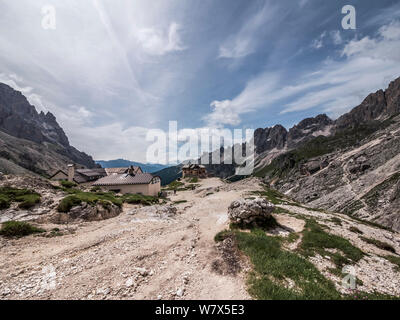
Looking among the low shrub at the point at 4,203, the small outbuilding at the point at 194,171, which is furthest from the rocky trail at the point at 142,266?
the small outbuilding at the point at 194,171

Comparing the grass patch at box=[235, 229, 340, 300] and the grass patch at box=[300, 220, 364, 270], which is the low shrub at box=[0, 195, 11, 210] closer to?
the grass patch at box=[235, 229, 340, 300]

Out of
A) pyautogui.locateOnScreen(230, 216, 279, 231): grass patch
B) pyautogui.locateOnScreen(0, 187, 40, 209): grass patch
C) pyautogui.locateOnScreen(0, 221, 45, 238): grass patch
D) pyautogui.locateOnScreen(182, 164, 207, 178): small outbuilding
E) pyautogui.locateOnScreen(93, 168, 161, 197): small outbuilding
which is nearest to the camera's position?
pyautogui.locateOnScreen(0, 221, 45, 238): grass patch

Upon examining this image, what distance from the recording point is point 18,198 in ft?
60.4

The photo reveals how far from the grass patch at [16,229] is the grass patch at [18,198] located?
4.15 m

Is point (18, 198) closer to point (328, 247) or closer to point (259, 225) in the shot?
point (259, 225)

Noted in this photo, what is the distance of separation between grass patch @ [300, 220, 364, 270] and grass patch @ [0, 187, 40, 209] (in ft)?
86.8

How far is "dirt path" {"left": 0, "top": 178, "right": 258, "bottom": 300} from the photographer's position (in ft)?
23.8

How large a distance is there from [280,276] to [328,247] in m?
7.76

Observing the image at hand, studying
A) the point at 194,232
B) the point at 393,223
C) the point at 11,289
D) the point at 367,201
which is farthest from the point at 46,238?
the point at 367,201

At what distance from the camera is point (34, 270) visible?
29.8 ft

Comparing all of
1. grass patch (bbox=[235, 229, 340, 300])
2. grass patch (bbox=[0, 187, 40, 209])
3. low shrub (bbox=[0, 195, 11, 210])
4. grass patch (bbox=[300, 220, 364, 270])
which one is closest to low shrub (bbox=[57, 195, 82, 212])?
grass patch (bbox=[0, 187, 40, 209])

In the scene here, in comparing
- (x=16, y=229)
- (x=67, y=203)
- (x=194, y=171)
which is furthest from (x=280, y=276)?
(x=194, y=171)

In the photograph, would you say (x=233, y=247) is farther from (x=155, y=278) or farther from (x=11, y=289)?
(x=11, y=289)
